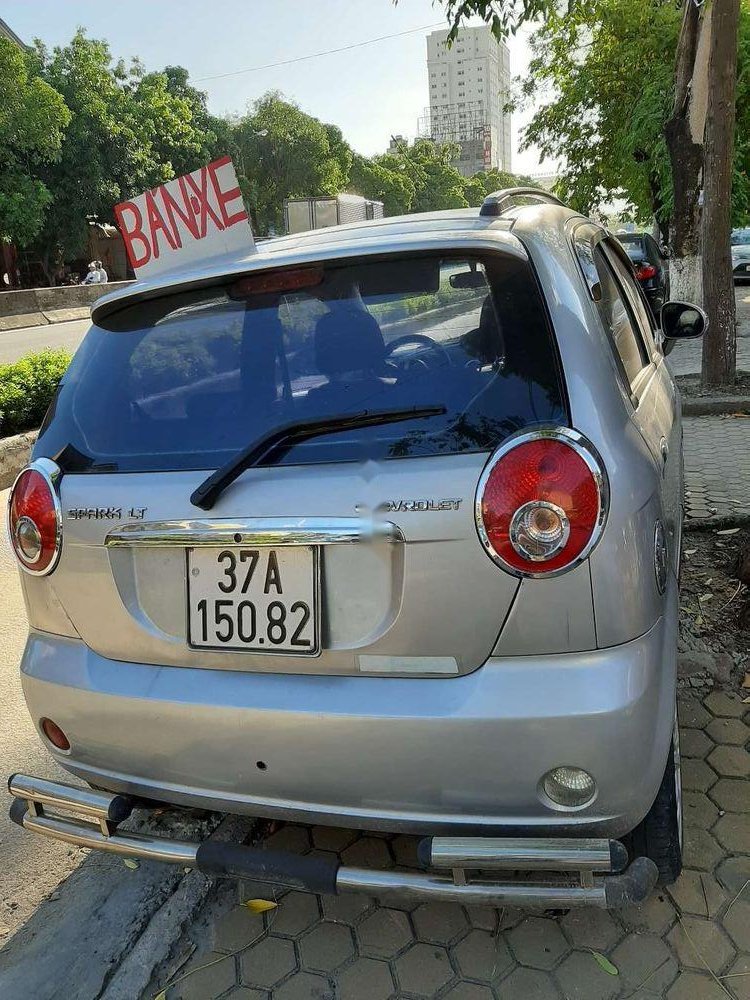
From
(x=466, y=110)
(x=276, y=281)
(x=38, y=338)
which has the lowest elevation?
(x=276, y=281)

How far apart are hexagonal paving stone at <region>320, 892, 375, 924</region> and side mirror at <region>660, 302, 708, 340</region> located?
111 inches

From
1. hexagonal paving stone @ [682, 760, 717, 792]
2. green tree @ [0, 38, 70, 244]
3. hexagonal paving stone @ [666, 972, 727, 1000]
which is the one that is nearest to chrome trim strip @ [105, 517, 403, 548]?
hexagonal paving stone @ [666, 972, 727, 1000]

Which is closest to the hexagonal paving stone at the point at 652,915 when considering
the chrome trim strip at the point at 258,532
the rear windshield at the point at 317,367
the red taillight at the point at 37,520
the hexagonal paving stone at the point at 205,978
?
A: the hexagonal paving stone at the point at 205,978

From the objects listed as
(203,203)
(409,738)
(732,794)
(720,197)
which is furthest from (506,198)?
(720,197)

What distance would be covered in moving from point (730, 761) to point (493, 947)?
1118 mm

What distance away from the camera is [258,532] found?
1.81 metres

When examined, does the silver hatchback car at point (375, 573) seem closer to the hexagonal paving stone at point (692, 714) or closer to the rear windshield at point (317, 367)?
the rear windshield at point (317, 367)

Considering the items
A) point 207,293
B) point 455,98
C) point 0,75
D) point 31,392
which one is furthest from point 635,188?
point 455,98

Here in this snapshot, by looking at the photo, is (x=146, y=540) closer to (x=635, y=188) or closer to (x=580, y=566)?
(x=580, y=566)

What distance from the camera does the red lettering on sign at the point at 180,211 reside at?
7.89 ft

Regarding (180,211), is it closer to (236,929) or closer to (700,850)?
(236,929)

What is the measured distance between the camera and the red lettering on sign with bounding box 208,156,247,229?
2.36m

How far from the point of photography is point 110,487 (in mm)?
1995

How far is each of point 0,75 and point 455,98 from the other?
4672 inches
